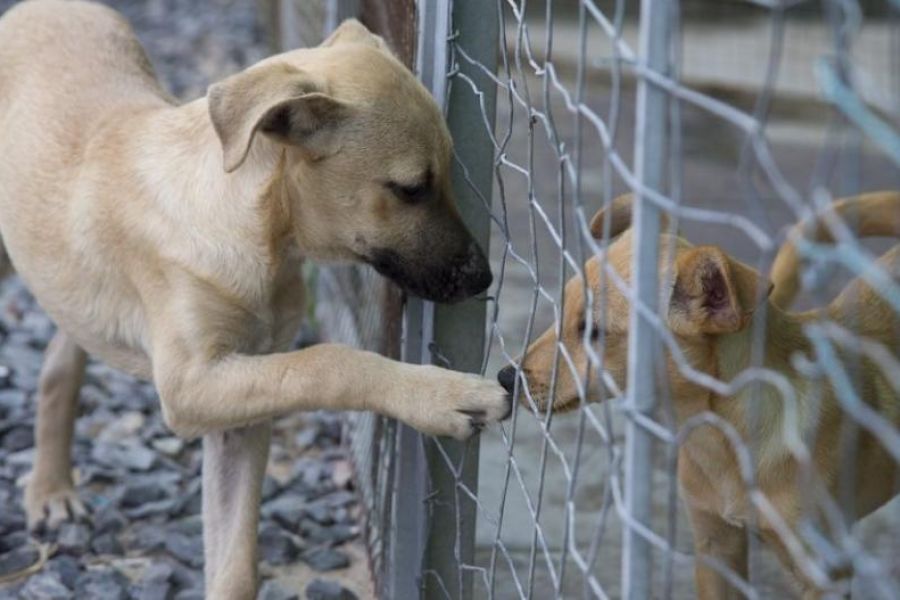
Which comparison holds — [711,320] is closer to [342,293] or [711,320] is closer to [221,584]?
[221,584]

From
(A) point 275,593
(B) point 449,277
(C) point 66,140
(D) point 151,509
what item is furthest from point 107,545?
(B) point 449,277

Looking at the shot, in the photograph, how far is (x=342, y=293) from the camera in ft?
18.4

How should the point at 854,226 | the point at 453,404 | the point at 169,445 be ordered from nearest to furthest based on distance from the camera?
1. the point at 453,404
2. the point at 854,226
3. the point at 169,445

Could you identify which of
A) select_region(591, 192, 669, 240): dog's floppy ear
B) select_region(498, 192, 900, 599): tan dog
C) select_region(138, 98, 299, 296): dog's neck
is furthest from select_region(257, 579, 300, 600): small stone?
select_region(591, 192, 669, 240): dog's floppy ear

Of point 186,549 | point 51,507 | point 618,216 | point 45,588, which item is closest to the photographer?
point 618,216

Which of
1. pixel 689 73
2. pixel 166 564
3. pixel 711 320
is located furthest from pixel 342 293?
pixel 689 73

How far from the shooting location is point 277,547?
4516 millimetres

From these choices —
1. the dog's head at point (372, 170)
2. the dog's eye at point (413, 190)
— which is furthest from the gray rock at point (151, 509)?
the dog's eye at point (413, 190)

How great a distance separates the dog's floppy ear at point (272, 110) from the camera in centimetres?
308

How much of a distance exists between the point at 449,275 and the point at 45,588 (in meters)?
1.72

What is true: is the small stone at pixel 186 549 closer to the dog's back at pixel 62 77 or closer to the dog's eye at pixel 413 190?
the dog's back at pixel 62 77

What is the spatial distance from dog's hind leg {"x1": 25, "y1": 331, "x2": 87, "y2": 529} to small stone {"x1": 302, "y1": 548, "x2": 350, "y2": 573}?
0.77m

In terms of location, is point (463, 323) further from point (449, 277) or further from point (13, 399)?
point (13, 399)

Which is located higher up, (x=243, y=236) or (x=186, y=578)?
(x=243, y=236)
